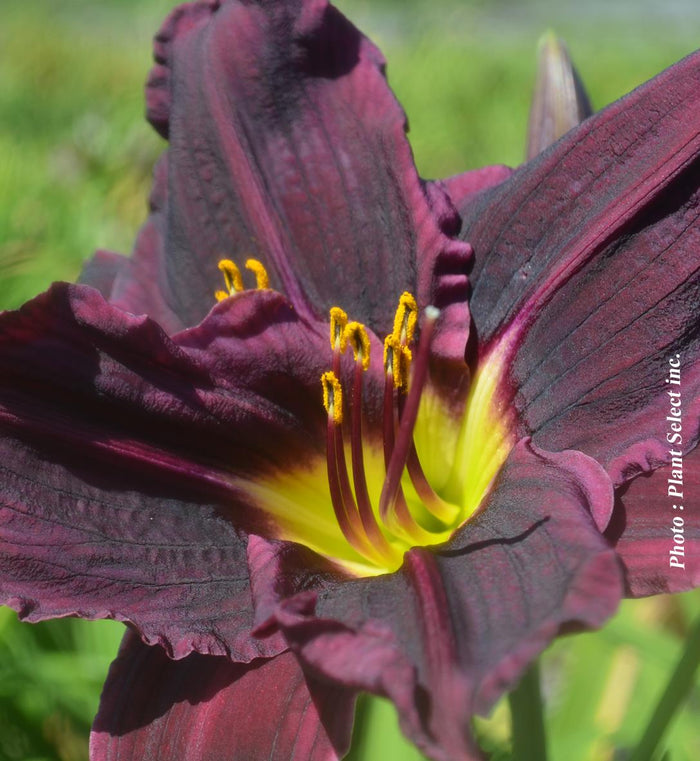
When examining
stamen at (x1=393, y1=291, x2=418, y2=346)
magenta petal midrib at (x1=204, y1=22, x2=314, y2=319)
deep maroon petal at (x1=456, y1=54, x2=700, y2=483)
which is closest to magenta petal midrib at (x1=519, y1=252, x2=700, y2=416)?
deep maroon petal at (x1=456, y1=54, x2=700, y2=483)

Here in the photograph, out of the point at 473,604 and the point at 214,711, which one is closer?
the point at 473,604

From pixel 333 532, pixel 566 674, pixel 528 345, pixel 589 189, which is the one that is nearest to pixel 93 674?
pixel 333 532

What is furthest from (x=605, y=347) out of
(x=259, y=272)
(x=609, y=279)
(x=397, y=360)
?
(x=259, y=272)

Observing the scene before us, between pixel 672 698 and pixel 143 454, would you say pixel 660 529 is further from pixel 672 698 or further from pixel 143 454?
pixel 143 454

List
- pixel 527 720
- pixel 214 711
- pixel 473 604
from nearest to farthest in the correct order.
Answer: pixel 473 604, pixel 214 711, pixel 527 720

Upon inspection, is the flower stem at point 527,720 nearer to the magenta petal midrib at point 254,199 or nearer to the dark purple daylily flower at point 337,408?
the dark purple daylily flower at point 337,408

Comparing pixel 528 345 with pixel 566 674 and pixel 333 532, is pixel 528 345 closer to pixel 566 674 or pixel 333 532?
pixel 333 532

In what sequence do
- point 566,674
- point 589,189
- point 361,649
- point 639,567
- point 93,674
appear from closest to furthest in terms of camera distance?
point 361,649
point 639,567
point 589,189
point 93,674
point 566,674
